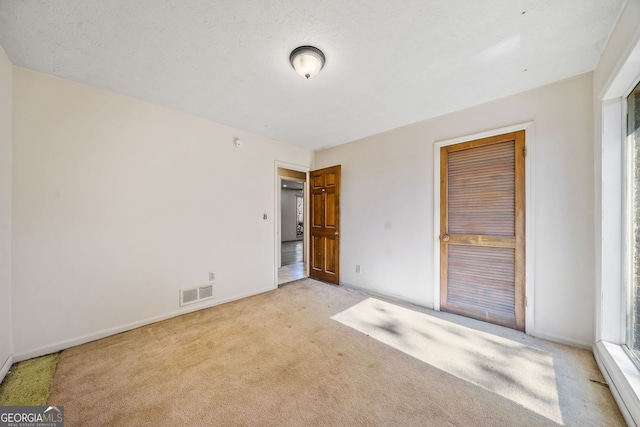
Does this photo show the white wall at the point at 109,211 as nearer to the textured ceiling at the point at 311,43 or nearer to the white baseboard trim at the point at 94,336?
the white baseboard trim at the point at 94,336

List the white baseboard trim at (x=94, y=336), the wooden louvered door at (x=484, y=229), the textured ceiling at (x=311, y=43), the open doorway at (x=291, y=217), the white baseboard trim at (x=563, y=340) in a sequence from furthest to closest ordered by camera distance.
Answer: the open doorway at (x=291, y=217) < the wooden louvered door at (x=484, y=229) < the white baseboard trim at (x=563, y=340) < the white baseboard trim at (x=94, y=336) < the textured ceiling at (x=311, y=43)

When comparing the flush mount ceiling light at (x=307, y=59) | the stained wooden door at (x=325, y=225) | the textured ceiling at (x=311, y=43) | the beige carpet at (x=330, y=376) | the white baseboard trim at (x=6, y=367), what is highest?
the textured ceiling at (x=311, y=43)

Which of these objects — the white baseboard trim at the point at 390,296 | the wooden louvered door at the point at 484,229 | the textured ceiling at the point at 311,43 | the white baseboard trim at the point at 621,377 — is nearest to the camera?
the white baseboard trim at the point at 621,377

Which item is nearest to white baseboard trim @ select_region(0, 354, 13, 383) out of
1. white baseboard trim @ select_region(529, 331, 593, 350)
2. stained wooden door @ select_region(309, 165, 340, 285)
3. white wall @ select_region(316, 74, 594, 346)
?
stained wooden door @ select_region(309, 165, 340, 285)

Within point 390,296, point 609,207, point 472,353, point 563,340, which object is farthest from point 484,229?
point 390,296

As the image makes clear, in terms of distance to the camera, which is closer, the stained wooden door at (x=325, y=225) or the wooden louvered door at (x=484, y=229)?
the wooden louvered door at (x=484, y=229)

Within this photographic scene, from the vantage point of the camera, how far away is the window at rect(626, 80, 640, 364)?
1639mm

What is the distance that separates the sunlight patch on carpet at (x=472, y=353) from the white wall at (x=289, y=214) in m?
6.78

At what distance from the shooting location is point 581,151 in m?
2.10

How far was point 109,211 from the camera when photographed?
237 cm

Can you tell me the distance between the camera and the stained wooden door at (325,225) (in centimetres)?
407

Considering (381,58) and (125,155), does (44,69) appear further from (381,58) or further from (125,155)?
(381,58)

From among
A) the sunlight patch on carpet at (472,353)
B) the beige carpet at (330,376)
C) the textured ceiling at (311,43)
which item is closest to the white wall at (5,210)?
the textured ceiling at (311,43)

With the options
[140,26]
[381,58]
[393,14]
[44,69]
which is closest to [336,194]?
[381,58]
